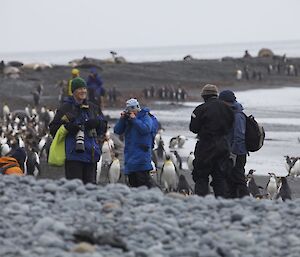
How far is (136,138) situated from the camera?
9562 millimetres

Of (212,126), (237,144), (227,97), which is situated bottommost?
(237,144)

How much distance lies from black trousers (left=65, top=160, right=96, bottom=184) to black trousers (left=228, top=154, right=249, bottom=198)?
156 centimetres

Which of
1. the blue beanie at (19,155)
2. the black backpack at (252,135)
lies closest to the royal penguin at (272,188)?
the blue beanie at (19,155)

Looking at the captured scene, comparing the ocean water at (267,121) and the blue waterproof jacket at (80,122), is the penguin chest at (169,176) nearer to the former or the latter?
the ocean water at (267,121)

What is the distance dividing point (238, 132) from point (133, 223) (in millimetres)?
3233

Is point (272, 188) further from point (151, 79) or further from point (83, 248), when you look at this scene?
point (151, 79)

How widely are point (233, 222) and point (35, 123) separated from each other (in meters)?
18.4

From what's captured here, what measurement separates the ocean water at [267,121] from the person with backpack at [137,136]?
874 centimetres

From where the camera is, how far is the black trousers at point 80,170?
30.1ft

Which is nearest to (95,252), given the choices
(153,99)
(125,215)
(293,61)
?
(125,215)

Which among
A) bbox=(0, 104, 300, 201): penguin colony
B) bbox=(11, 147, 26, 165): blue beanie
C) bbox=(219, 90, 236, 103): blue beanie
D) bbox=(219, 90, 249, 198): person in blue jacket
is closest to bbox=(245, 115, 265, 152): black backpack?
bbox=(219, 90, 249, 198): person in blue jacket

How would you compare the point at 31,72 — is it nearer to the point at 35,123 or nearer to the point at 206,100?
the point at 35,123

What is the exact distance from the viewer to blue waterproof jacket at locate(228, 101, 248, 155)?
966 centimetres

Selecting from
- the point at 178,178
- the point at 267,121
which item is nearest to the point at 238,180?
the point at 178,178
